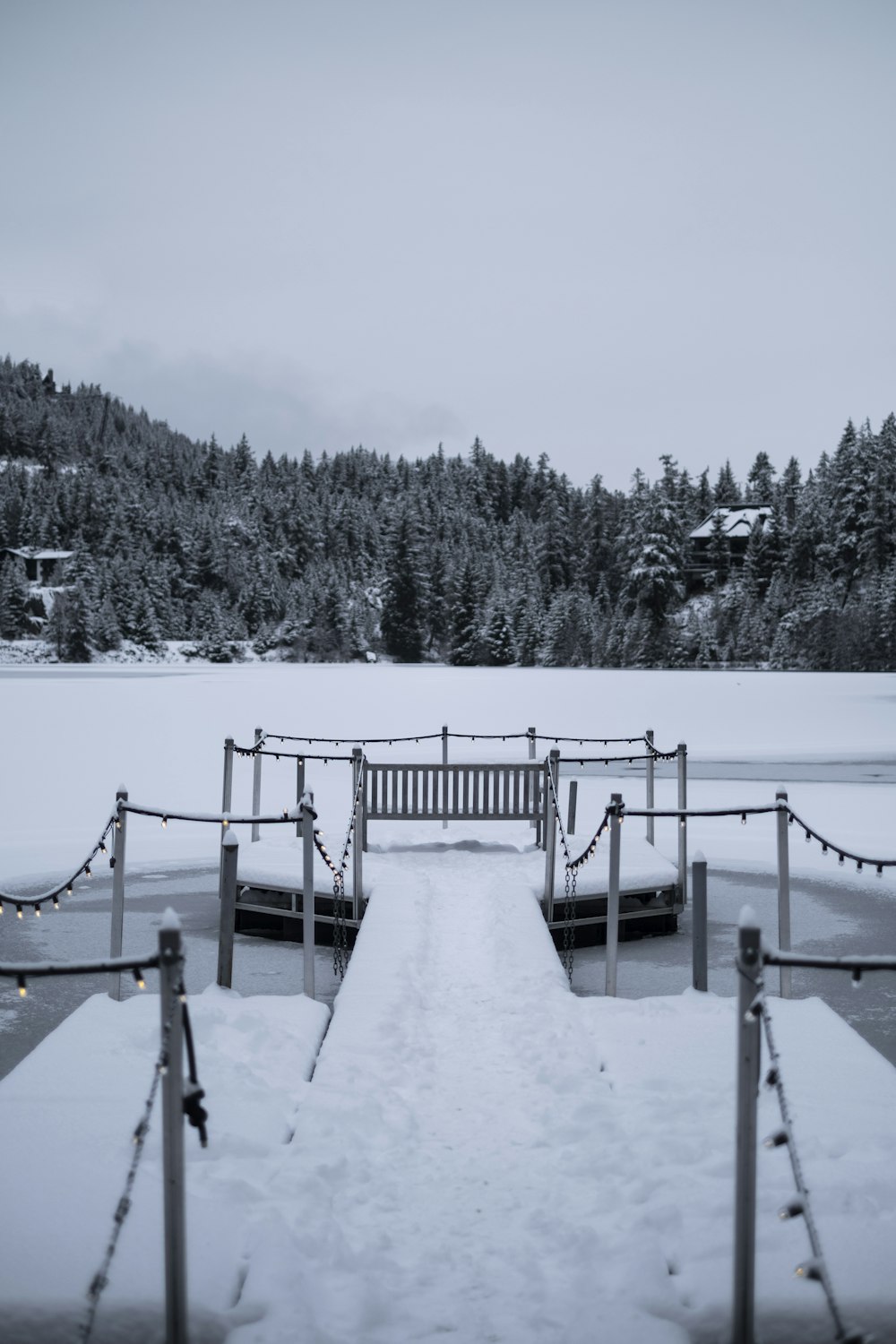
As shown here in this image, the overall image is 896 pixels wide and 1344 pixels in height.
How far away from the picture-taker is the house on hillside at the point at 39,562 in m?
127

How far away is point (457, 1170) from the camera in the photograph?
4.73 m

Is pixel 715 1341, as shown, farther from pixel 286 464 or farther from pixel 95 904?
pixel 286 464

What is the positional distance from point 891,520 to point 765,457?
120 ft

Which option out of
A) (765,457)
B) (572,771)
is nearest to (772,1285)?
(572,771)

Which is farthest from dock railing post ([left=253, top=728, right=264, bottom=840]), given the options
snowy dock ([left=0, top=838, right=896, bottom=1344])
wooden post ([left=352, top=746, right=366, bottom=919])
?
snowy dock ([left=0, top=838, right=896, bottom=1344])

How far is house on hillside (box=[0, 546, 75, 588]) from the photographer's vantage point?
416ft

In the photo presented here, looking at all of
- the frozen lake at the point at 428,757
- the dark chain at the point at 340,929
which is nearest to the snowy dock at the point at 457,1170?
the frozen lake at the point at 428,757

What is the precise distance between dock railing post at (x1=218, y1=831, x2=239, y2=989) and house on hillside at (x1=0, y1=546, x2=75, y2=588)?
5087 inches

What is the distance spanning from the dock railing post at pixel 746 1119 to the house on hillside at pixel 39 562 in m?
134

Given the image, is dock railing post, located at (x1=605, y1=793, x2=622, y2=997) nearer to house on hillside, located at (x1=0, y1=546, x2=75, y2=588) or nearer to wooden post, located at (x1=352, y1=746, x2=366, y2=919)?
wooden post, located at (x1=352, y1=746, x2=366, y2=919)

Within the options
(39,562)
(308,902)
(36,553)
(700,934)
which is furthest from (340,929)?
(36,553)

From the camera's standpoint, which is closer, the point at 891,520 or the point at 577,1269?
the point at 577,1269

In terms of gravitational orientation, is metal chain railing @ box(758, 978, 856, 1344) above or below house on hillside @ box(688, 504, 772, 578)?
below

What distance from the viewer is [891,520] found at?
64125 mm
